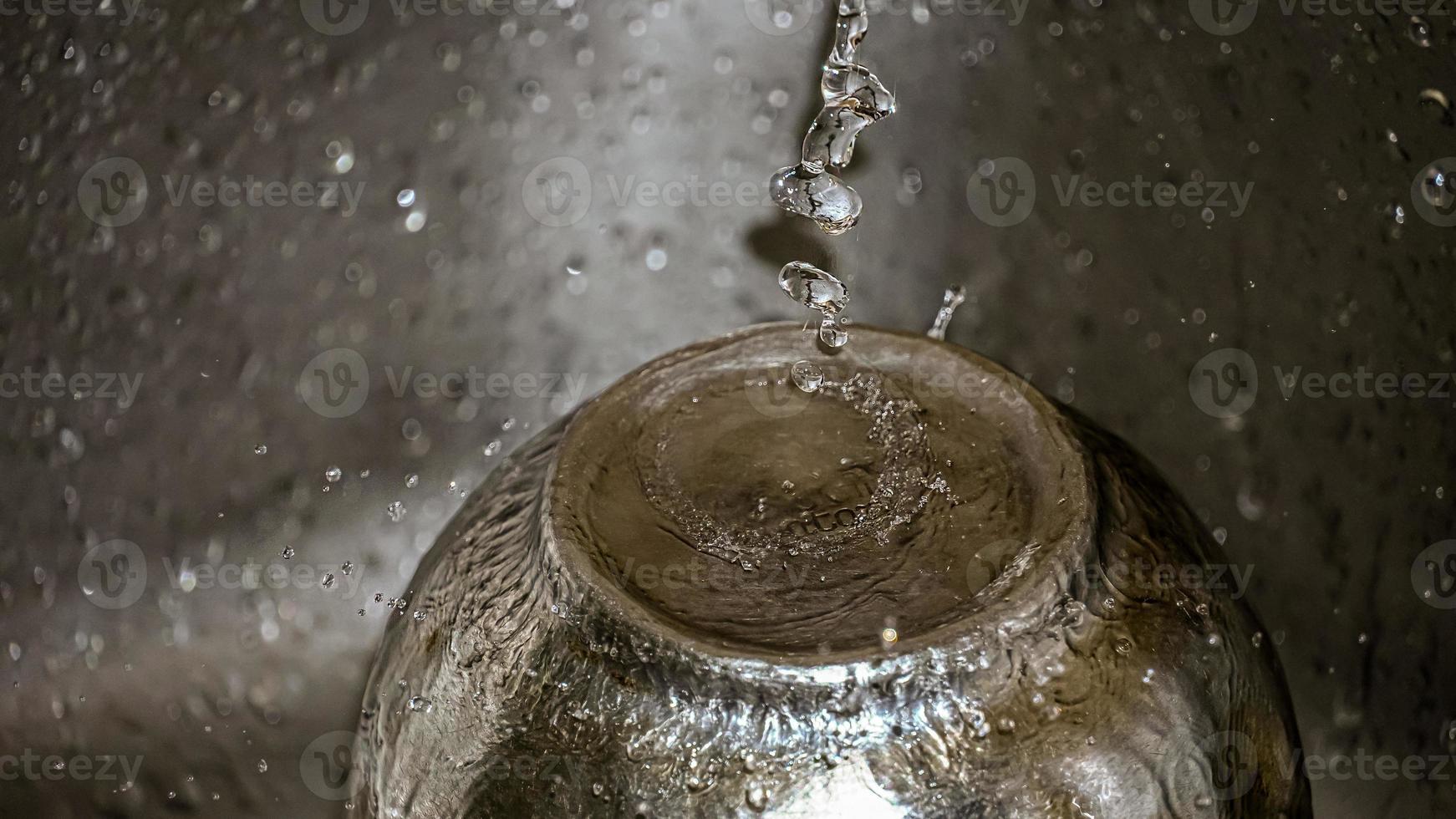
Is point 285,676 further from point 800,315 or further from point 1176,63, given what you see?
point 1176,63

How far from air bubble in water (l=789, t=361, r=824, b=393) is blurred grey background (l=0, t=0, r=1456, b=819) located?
297mm

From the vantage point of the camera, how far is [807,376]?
574mm

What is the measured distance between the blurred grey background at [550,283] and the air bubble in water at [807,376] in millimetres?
297

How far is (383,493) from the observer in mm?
886

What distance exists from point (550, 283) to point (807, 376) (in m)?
0.36

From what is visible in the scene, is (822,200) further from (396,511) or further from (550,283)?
(396,511)

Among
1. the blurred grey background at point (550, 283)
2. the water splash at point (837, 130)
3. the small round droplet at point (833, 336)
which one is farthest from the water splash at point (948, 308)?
the small round droplet at point (833, 336)

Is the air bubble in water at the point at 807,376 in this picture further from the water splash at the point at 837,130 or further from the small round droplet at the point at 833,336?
the water splash at the point at 837,130

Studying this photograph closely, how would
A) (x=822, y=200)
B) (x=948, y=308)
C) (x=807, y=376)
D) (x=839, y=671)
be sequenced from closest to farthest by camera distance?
(x=839, y=671), (x=807, y=376), (x=822, y=200), (x=948, y=308)

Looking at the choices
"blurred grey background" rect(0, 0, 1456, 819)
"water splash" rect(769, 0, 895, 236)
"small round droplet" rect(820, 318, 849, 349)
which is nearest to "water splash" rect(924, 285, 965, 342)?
"blurred grey background" rect(0, 0, 1456, 819)

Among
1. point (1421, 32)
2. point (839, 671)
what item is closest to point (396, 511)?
point (839, 671)

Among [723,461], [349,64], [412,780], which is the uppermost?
[349,64]

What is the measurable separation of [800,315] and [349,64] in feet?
1.08

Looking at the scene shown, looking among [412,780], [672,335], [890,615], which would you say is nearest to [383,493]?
[672,335]
